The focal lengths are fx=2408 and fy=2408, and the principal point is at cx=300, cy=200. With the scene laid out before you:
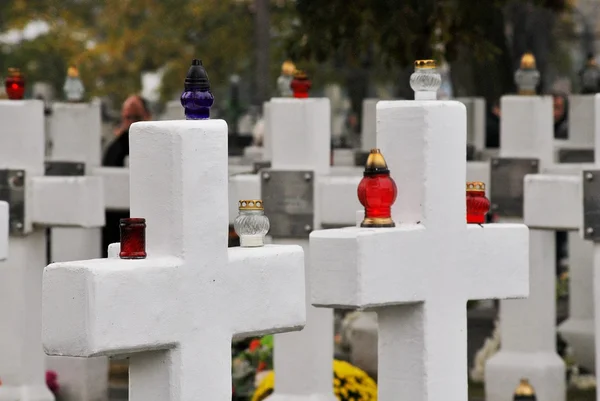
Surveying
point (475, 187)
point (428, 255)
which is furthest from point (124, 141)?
point (428, 255)

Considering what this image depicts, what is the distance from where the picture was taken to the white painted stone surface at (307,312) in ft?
39.6

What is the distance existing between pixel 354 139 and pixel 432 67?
1690cm

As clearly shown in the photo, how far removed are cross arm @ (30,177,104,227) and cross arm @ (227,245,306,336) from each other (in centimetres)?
506

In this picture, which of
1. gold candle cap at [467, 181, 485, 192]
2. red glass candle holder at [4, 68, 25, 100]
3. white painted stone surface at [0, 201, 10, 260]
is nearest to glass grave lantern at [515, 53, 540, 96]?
red glass candle holder at [4, 68, 25, 100]

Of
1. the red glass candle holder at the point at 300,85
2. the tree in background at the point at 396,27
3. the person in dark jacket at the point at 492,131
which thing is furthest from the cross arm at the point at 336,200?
the person in dark jacket at the point at 492,131

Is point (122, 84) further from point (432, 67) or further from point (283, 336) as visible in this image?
point (432, 67)

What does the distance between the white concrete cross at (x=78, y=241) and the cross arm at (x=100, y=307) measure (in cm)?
676

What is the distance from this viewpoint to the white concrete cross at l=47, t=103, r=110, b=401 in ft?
46.4

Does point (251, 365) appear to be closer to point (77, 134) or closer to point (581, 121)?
point (77, 134)

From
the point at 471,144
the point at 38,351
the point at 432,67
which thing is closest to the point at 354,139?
the point at 471,144

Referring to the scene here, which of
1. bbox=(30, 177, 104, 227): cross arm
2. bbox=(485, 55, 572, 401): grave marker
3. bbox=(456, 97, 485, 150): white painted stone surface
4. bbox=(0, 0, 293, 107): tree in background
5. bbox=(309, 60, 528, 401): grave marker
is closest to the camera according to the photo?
bbox=(309, 60, 528, 401): grave marker

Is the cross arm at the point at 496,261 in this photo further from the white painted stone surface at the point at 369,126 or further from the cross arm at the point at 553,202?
the white painted stone surface at the point at 369,126

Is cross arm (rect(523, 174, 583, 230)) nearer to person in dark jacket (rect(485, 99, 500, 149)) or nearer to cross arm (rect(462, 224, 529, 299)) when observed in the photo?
cross arm (rect(462, 224, 529, 299))

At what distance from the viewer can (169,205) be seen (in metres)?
7.32
